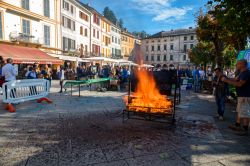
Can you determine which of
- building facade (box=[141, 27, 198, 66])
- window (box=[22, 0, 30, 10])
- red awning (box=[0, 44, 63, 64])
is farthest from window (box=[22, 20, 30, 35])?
building facade (box=[141, 27, 198, 66])

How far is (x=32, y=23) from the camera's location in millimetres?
22969

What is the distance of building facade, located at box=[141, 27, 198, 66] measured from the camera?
63309 millimetres

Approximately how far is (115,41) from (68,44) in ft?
82.0

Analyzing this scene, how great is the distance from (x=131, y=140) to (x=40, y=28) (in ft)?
78.2

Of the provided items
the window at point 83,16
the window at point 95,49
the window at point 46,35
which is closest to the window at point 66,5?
the window at point 83,16

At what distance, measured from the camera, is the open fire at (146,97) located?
5.63 meters

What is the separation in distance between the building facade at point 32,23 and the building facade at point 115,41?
84.5 feet

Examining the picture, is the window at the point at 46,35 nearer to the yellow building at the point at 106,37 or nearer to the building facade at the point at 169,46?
the yellow building at the point at 106,37

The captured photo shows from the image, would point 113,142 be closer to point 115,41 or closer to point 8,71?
point 8,71

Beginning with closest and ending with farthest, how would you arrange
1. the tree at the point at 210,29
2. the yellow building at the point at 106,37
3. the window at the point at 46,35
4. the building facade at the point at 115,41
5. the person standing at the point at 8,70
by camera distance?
the person standing at the point at 8,70, the tree at the point at 210,29, the window at the point at 46,35, the yellow building at the point at 106,37, the building facade at the point at 115,41

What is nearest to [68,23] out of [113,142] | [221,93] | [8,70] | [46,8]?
[46,8]

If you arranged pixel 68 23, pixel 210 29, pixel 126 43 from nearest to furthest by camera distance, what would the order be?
pixel 210 29 → pixel 68 23 → pixel 126 43

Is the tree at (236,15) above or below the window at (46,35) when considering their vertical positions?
below

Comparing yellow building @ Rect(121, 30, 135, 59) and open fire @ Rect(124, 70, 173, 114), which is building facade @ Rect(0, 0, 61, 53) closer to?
open fire @ Rect(124, 70, 173, 114)
